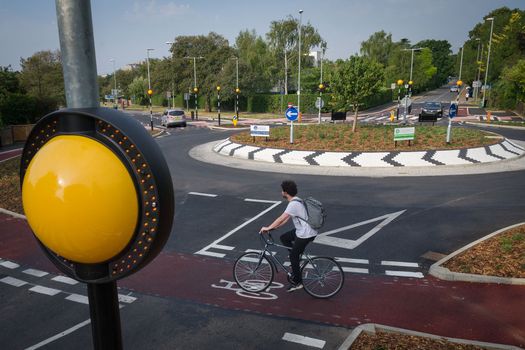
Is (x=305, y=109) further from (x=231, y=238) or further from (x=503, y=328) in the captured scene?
(x=503, y=328)

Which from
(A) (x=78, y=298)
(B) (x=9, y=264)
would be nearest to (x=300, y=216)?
(A) (x=78, y=298)

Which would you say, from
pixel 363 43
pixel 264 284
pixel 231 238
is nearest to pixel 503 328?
pixel 264 284

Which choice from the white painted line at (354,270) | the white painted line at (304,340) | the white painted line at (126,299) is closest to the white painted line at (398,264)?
the white painted line at (354,270)

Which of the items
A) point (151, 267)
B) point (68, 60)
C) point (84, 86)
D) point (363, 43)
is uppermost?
point (363, 43)

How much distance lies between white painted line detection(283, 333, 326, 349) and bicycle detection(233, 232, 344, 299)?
4.07ft

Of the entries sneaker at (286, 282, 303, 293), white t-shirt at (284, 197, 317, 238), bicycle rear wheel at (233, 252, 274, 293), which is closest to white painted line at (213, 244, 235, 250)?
bicycle rear wheel at (233, 252, 274, 293)

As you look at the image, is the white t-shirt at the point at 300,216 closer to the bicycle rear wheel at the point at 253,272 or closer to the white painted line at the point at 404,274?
the bicycle rear wheel at the point at 253,272

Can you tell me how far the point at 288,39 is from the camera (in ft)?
200

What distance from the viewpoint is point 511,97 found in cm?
4822

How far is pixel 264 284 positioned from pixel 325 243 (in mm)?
2389

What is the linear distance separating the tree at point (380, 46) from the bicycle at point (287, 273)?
86.4m

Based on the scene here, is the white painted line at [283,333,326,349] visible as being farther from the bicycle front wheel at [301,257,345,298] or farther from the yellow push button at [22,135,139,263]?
the yellow push button at [22,135,139,263]

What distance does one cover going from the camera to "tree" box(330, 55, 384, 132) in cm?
Result: 2178

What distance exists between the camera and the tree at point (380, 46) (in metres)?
86.0
